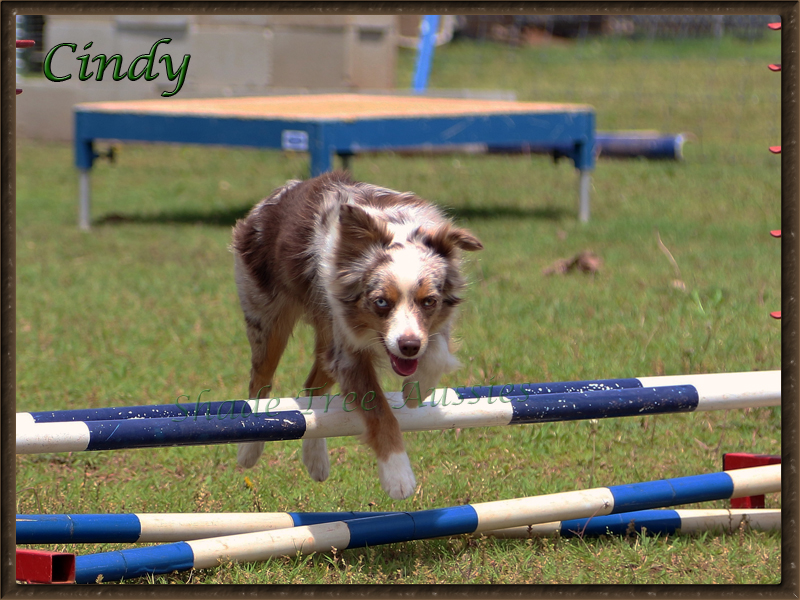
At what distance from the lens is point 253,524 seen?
352cm

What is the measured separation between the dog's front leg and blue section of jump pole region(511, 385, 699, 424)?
16.7 inches

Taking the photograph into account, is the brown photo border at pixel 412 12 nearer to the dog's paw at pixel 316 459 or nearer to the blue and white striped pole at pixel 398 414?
the blue and white striped pole at pixel 398 414

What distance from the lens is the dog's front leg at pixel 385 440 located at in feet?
11.4

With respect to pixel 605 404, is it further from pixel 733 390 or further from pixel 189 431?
pixel 189 431

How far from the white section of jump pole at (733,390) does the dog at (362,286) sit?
0.88 metres

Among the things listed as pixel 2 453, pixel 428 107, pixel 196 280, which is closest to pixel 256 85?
pixel 428 107

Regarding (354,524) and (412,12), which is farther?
(354,524)

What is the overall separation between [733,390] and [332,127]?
19.0 ft

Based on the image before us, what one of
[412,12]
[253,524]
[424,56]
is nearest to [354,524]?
[253,524]

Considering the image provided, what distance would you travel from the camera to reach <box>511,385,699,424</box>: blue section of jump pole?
3.38 meters

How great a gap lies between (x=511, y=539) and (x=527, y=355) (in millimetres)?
2075

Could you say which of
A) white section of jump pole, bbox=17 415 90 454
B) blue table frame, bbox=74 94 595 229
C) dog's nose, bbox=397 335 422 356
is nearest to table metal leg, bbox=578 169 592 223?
blue table frame, bbox=74 94 595 229

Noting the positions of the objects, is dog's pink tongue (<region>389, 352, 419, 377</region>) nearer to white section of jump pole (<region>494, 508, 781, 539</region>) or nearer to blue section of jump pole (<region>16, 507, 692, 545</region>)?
blue section of jump pole (<region>16, 507, 692, 545</region>)

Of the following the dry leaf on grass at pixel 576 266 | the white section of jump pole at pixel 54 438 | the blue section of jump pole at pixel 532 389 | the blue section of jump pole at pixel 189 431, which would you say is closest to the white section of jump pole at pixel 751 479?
the blue section of jump pole at pixel 532 389
